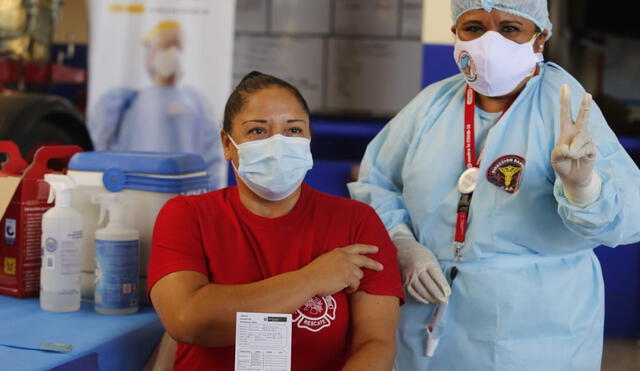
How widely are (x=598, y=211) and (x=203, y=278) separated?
792 millimetres

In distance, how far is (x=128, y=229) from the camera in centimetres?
182

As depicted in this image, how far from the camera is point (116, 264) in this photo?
5.88 ft

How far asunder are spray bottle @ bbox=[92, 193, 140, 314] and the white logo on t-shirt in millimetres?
485

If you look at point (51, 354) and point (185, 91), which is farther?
point (185, 91)

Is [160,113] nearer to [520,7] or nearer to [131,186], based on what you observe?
[131,186]

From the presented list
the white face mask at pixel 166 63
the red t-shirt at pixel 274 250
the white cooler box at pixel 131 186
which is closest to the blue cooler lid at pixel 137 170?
the white cooler box at pixel 131 186

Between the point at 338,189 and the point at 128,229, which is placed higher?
the point at 128,229

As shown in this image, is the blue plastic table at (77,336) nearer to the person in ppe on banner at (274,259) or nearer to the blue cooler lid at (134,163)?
the person in ppe on banner at (274,259)

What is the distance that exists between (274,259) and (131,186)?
500mm

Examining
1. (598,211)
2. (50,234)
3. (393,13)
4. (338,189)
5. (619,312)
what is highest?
(393,13)

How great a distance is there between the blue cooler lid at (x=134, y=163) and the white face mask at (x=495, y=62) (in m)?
0.72

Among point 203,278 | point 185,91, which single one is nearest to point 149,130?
point 185,91

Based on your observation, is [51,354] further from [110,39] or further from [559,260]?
[110,39]

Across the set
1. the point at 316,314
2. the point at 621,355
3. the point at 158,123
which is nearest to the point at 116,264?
the point at 316,314
